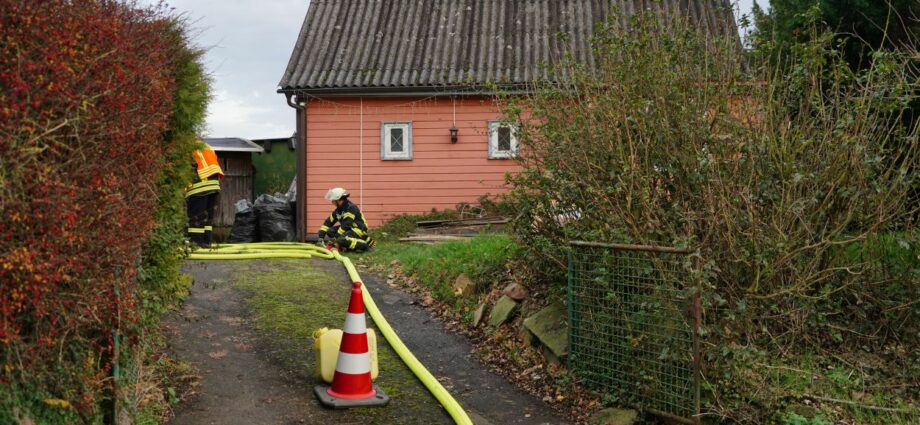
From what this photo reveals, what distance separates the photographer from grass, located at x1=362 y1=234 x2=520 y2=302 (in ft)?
31.3

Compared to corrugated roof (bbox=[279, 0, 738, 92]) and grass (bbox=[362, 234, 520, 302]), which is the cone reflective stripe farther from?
corrugated roof (bbox=[279, 0, 738, 92])

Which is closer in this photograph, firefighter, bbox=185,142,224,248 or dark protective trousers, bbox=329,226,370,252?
firefighter, bbox=185,142,224,248

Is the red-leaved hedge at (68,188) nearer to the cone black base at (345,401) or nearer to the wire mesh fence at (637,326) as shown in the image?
the cone black base at (345,401)

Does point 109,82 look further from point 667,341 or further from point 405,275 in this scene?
point 405,275

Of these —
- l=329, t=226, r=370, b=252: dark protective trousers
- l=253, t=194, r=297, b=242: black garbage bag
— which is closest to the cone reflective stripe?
l=329, t=226, r=370, b=252: dark protective trousers

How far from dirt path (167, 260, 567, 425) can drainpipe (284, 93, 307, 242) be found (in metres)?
7.30

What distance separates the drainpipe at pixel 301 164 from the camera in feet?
55.5

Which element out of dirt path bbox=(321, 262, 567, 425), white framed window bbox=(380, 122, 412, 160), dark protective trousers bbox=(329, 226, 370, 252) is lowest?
dirt path bbox=(321, 262, 567, 425)

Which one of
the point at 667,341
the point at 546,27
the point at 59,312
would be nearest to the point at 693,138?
the point at 667,341

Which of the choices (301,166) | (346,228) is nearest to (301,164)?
(301,166)

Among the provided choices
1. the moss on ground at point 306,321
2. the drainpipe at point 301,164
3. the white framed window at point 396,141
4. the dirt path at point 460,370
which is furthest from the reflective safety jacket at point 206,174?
the white framed window at point 396,141

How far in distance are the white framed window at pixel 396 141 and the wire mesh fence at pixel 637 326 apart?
33.8ft

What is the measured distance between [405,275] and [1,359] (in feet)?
26.1

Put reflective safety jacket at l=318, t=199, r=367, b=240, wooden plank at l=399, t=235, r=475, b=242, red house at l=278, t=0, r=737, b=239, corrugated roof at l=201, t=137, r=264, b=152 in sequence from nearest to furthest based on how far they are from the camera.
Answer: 1. reflective safety jacket at l=318, t=199, r=367, b=240
2. wooden plank at l=399, t=235, r=475, b=242
3. red house at l=278, t=0, r=737, b=239
4. corrugated roof at l=201, t=137, r=264, b=152
